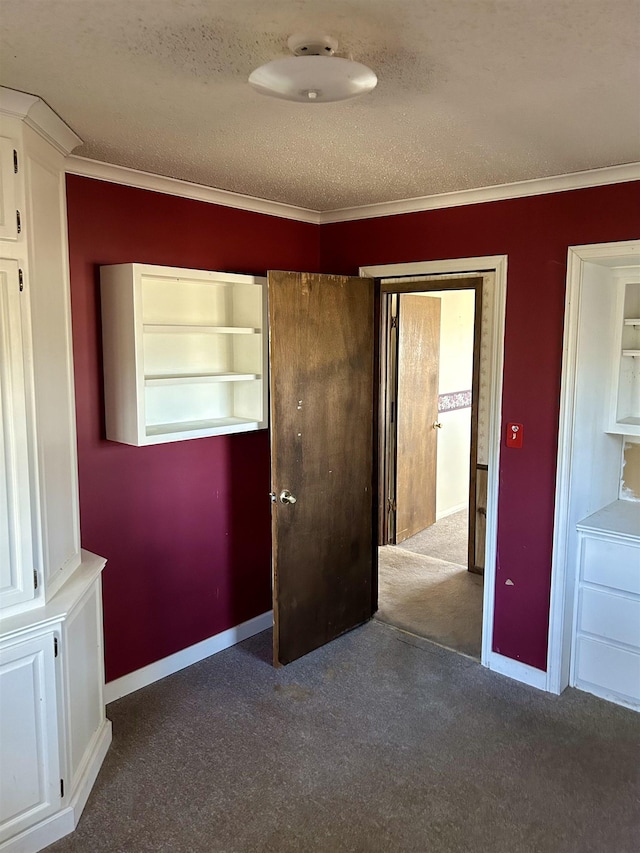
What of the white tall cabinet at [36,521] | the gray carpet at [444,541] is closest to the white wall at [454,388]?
the gray carpet at [444,541]

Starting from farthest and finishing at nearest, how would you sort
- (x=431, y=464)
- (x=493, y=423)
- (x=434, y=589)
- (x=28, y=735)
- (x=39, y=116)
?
(x=431, y=464) → (x=434, y=589) → (x=493, y=423) → (x=28, y=735) → (x=39, y=116)

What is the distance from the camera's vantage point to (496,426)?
3168 mm

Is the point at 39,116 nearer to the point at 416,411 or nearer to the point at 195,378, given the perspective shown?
the point at 195,378

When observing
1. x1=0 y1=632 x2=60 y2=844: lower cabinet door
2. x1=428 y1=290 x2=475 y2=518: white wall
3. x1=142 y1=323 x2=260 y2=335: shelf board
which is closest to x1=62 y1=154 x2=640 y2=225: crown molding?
x1=142 y1=323 x2=260 y2=335: shelf board

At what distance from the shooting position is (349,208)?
3615mm

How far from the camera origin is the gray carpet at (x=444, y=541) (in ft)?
16.8

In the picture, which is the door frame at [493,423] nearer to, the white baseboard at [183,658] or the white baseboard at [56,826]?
the white baseboard at [183,658]

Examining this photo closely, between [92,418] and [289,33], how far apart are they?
1853mm

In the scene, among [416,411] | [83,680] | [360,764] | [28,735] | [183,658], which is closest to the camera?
[28,735]

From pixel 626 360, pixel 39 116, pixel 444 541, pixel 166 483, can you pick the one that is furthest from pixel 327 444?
pixel 444 541

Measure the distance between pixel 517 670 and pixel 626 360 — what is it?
1.69 m

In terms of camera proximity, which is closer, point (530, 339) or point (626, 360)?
point (530, 339)

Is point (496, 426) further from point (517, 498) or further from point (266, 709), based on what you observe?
point (266, 709)

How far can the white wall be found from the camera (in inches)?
228
